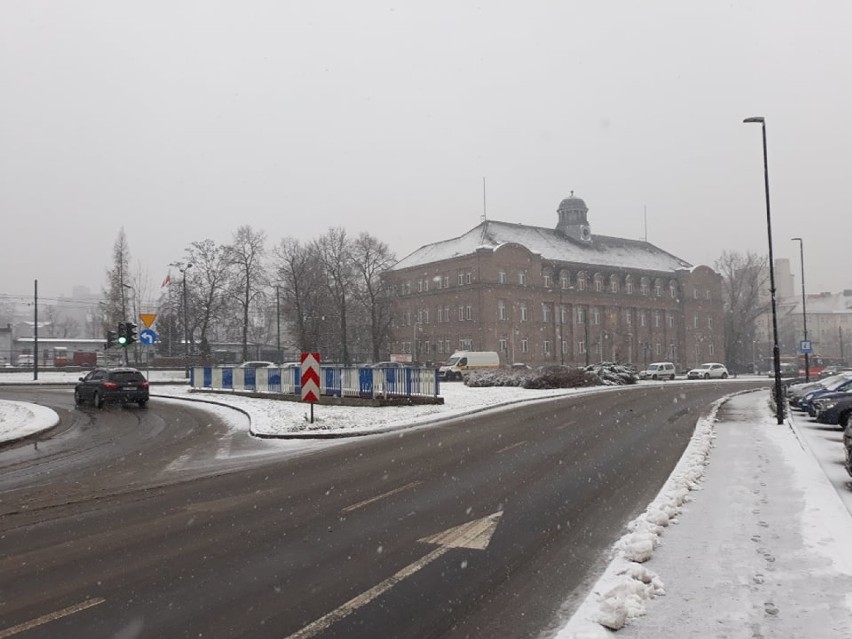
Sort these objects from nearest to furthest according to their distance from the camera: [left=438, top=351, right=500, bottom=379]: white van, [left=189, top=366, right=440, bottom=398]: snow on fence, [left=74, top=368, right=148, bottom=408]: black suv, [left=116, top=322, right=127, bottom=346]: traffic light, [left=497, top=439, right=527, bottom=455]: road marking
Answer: [left=497, top=439, right=527, bottom=455]: road marking < [left=189, top=366, right=440, bottom=398]: snow on fence < [left=74, top=368, right=148, bottom=408]: black suv < [left=116, top=322, right=127, bottom=346]: traffic light < [left=438, top=351, right=500, bottom=379]: white van

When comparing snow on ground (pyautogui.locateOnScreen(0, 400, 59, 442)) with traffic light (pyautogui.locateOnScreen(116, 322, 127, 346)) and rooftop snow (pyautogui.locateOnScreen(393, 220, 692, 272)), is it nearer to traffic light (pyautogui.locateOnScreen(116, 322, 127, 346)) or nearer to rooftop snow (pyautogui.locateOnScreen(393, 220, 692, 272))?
traffic light (pyautogui.locateOnScreen(116, 322, 127, 346))

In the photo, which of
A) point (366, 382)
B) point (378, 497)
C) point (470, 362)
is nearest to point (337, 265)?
point (470, 362)

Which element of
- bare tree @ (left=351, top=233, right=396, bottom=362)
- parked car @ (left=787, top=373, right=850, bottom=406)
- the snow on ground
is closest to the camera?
the snow on ground

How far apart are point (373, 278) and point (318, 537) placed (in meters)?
71.8

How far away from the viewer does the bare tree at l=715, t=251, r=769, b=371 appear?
93.1m

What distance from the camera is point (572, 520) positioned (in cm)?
808

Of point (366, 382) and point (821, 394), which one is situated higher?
point (366, 382)

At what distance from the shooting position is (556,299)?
8381 centimetres

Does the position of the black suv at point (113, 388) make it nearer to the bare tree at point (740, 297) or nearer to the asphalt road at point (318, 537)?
the asphalt road at point (318, 537)

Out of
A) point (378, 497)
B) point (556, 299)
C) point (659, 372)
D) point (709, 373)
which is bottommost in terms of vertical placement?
point (709, 373)

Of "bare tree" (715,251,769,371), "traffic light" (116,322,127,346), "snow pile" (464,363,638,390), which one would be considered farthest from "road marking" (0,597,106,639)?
"bare tree" (715,251,769,371)

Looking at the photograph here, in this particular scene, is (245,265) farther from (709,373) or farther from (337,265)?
(709,373)

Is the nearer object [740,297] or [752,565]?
[752,565]

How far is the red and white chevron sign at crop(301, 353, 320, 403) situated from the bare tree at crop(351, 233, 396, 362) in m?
53.7
